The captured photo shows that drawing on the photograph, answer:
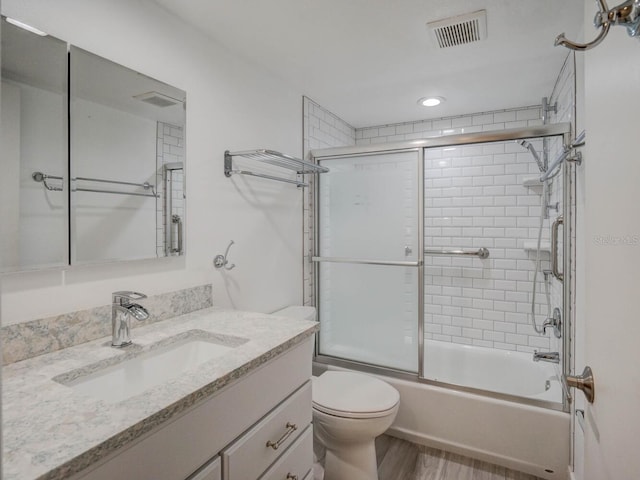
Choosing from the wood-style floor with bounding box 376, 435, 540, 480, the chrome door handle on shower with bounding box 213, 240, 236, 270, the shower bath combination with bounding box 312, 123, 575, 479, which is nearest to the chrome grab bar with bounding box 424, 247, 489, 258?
the shower bath combination with bounding box 312, 123, 575, 479

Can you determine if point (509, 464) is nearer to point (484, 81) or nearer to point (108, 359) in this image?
point (108, 359)

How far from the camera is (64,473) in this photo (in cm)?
66

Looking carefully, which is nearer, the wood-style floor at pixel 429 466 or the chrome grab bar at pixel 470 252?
the wood-style floor at pixel 429 466

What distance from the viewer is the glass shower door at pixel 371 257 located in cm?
241

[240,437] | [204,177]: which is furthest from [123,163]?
[240,437]

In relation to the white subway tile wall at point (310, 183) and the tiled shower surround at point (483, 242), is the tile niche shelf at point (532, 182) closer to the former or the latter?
the tiled shower surround at point (483, 242)

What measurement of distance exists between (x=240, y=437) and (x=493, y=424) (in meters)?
1.61

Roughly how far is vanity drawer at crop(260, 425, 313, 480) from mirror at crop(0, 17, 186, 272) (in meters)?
0.92

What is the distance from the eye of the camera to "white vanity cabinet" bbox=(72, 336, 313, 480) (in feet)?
2.72

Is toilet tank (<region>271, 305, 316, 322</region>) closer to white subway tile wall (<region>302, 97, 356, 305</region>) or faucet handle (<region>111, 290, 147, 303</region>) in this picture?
white subway tile wall (<region>302, 97, 356, 305</region>)

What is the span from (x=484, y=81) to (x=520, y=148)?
79 centimetres

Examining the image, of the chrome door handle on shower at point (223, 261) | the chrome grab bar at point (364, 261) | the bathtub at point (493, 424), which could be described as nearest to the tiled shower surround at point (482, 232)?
the chrome grab bar at point (364, 261)

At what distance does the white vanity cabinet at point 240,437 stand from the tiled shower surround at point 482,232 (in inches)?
53.4

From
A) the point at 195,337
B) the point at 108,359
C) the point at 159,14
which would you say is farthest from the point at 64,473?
the point at 159,14
